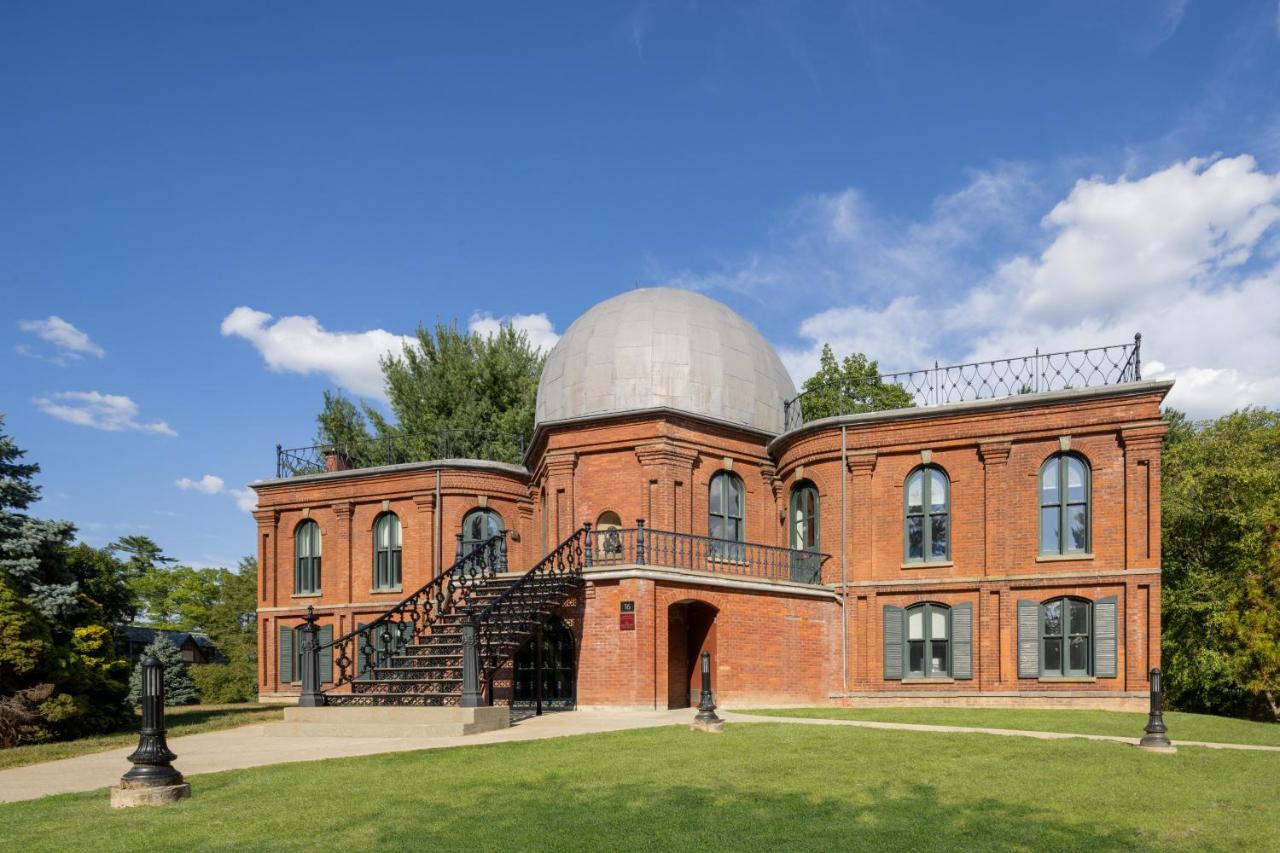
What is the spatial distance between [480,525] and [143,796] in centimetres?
2024

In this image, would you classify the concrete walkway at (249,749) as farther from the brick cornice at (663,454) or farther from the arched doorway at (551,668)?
the brick cornice at (663,454)

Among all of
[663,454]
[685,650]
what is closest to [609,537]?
[663,454]

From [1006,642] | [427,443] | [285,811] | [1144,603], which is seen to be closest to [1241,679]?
[1144,603]

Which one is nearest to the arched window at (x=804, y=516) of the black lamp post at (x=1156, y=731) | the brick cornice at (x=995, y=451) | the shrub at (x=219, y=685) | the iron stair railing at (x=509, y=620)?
the brick cornice at (x=995, y=451)

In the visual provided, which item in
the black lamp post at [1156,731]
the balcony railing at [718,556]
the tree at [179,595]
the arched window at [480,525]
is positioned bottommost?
the tree at [179,595]

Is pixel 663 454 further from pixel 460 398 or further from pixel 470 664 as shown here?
pixel 460 398

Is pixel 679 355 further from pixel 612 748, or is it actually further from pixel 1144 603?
pixel 612 748

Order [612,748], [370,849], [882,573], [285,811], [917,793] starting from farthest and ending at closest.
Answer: [882,573] < [612,748] < [917,793] < [285,811] < [370,849]

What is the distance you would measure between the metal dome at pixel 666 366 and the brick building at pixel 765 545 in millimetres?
61

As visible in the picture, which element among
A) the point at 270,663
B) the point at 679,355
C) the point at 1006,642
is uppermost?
the point at 679,355

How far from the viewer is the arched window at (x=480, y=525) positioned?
30.1m

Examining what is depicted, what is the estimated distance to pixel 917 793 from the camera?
10.3 meters

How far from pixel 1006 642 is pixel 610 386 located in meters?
11.3

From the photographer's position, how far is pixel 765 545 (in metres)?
24.8
